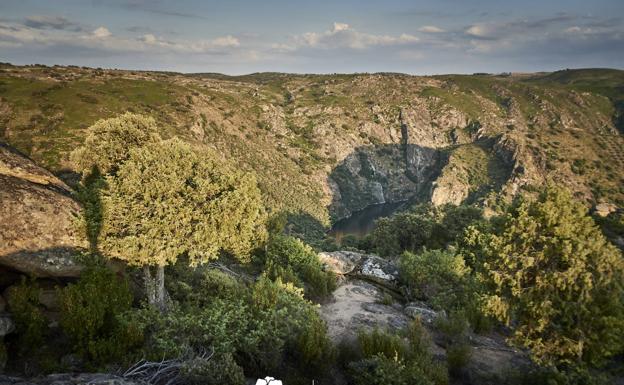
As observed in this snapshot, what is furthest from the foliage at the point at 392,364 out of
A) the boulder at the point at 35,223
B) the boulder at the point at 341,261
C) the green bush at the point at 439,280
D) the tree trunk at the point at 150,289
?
the boulder at the point at 341,261

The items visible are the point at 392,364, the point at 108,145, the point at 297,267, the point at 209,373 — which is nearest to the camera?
the point at 209,373

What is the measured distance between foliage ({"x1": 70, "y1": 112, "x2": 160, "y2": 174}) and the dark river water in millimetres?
124550

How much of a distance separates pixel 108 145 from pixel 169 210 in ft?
31.4

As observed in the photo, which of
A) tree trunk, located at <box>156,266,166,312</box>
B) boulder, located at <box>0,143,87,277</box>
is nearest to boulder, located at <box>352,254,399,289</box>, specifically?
tree trunk, located at <box>156,266,166,312</box>

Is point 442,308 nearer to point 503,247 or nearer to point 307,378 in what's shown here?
point 503,247

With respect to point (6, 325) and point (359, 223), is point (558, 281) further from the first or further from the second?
point (359, 223)

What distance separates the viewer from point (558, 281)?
520 inches

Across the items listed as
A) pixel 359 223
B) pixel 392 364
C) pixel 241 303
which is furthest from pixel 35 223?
pixel 359 223

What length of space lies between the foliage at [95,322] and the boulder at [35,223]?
1.94 m

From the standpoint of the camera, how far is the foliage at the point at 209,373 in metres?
10.0

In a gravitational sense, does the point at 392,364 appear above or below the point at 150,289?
below

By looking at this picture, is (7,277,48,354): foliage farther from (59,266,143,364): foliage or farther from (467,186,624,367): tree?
(467,186,624,367): tree

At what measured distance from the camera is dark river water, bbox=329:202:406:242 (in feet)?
514

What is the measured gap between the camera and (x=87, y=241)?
46.3ft
